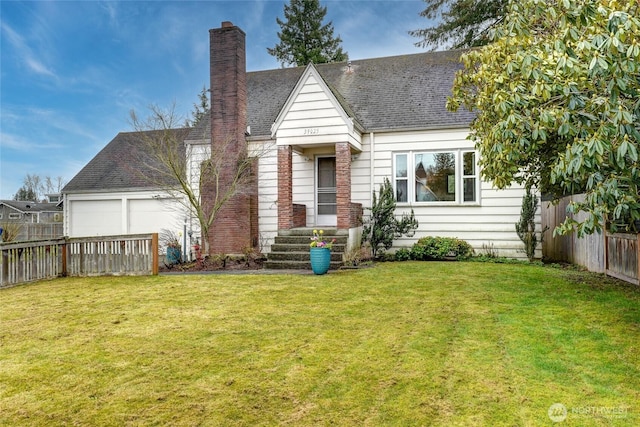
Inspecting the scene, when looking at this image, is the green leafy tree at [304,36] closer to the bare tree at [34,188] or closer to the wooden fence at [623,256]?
the wooden fence at [623,256]

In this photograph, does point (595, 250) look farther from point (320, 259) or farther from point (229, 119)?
point (229, 119)

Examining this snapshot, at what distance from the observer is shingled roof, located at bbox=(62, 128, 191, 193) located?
1795cm

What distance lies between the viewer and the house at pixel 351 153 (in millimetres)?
12172

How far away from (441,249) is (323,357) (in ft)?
29.2

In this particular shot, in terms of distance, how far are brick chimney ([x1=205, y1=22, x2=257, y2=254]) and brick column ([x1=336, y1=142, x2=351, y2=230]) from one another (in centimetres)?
338

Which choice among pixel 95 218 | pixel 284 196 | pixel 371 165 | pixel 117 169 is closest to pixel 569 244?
pixel 371 165

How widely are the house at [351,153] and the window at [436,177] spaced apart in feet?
0.10

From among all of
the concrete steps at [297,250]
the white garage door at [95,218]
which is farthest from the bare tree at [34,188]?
the concrete steps at [297,250]

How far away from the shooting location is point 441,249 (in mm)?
12133

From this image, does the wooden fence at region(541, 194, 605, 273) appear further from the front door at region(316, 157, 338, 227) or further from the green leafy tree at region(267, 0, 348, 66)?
the green leafy tree at region(267, 0, 348, 66)

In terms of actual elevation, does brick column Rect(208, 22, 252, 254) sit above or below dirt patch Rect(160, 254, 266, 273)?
above

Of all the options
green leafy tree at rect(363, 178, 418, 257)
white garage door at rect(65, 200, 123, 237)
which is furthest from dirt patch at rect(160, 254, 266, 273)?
white garage door at rect(65, 200, 123, 237)

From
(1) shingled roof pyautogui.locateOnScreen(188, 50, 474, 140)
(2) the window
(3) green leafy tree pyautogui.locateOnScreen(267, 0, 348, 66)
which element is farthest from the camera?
(3) green leafy tree pyautogui.locateOnScreen(267, 0, 348, 66)

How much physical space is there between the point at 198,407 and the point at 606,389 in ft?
10.7
